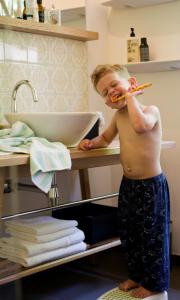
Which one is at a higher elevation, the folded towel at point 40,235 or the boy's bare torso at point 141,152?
the boy's bare torso at point 141,152

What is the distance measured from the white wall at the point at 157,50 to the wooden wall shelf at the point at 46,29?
0.44 ft

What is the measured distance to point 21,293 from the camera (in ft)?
7.26

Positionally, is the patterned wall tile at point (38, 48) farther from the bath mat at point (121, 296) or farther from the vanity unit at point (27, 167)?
the bath mat at point (121, 296)

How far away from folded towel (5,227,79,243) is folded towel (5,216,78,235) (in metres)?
0.01

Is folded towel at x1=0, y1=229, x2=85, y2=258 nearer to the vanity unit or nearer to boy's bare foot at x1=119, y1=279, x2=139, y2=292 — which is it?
the vanity unit

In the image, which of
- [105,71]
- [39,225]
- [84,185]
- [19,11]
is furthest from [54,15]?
[39,225]

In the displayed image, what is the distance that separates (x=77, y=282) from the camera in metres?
2.41

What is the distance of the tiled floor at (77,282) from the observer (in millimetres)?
2219

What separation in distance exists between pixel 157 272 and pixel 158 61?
47.1 inches

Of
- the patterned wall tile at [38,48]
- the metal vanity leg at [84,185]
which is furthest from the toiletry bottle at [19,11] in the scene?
the metal vanity leg at [84,185]

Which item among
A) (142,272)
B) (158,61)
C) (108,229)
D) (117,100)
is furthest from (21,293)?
(158,61)

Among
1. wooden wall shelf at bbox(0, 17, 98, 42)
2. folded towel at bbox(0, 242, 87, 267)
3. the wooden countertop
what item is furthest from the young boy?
wooden wall shelf at bbox(0, 17, 98, 42)

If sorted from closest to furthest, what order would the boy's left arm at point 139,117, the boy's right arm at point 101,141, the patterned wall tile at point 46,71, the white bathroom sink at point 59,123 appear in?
the boy's left arm at point 139,117, the white bathroom sink at point 59,123, the boy's right arm at point 101,141, the patterned wall tile at point 46,71

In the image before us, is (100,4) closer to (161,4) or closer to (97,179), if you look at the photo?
(161,4)
